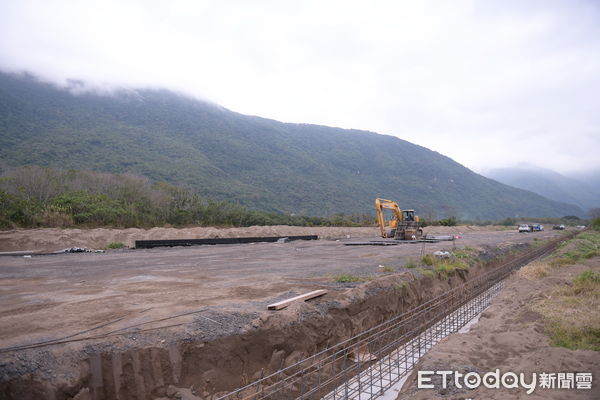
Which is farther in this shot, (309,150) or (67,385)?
(309,150)

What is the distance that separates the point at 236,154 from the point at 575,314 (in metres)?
103

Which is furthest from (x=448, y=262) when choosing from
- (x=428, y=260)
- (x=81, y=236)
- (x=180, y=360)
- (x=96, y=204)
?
(x=96, y=204)

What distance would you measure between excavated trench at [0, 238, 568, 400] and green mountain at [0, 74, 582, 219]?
67.3m

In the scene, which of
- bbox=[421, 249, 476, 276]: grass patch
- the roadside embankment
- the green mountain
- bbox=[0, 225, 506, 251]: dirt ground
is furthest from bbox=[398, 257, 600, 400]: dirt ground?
the green mountain

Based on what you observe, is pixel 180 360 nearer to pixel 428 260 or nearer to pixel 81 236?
pixel 428 260

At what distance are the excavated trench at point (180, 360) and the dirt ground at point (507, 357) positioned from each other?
1961 mm

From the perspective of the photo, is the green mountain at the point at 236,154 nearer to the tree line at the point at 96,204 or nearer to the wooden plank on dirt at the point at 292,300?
the tree line at the point at 96,204

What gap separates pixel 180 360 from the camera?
476cm

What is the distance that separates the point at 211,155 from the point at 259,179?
15030 mm

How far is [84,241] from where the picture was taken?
24.2 meters

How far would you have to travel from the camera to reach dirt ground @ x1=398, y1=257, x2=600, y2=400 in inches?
169

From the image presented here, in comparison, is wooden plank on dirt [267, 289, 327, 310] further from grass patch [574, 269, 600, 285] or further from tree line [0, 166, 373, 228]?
tree line [0, 166, 373, 228]

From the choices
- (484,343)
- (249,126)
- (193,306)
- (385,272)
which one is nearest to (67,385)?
(193,306)

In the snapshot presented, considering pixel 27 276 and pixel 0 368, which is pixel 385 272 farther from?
pixel 27 276
